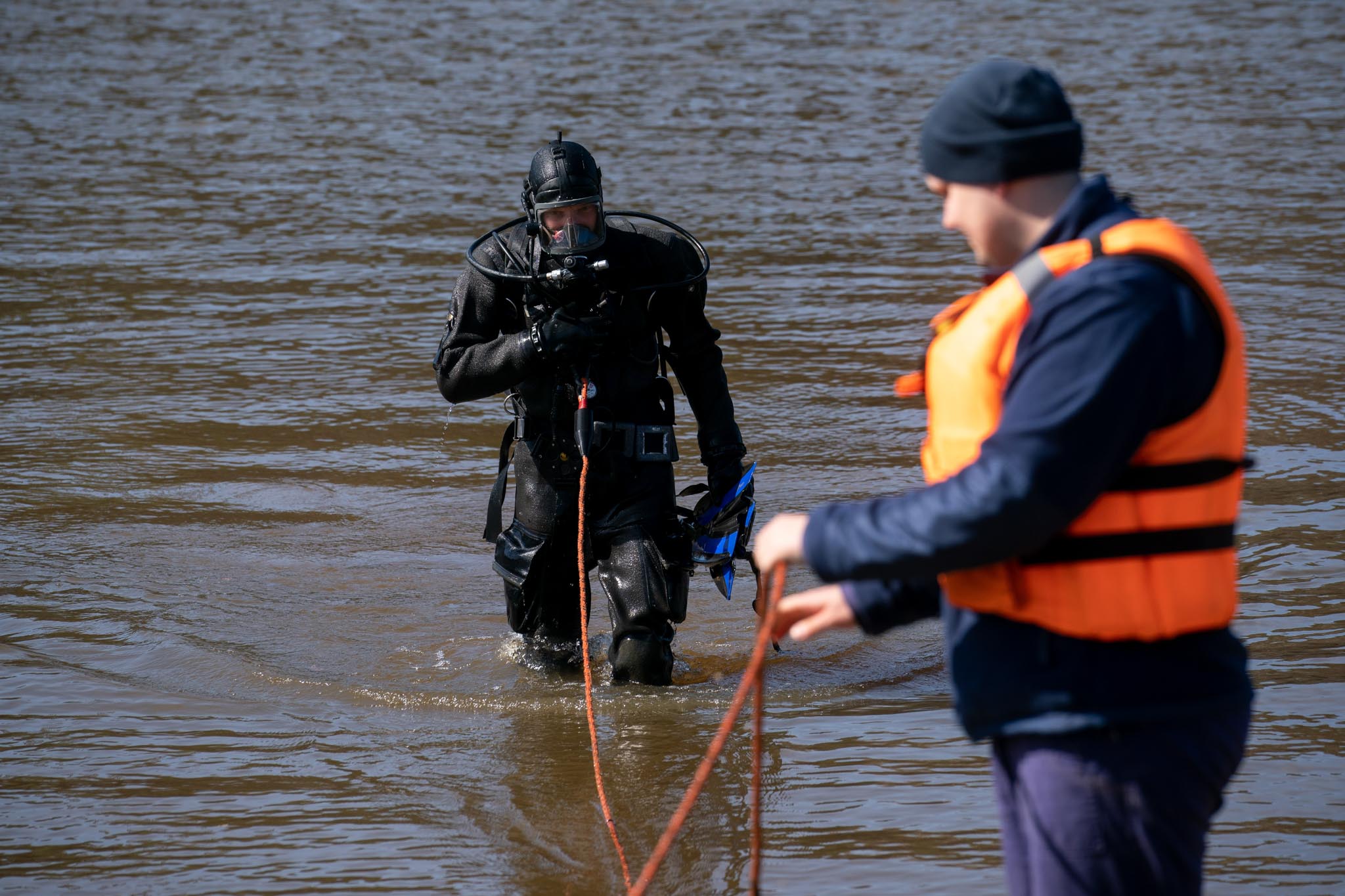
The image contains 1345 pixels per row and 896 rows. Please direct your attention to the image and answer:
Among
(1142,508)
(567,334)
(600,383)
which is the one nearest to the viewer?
(1142,508)

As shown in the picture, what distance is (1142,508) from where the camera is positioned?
227 centimetres

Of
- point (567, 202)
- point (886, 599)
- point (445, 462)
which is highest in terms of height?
point (567, 202)

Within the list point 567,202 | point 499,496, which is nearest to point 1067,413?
point 567,202

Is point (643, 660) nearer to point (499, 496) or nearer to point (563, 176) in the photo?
point (499, 496)

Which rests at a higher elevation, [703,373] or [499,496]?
[703,373]

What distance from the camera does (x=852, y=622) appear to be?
102 inches

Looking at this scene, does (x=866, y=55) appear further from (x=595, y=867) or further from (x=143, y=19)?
(x=595, y=867)

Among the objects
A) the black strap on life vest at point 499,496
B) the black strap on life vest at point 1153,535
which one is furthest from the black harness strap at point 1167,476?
the black strap on life vest at point 499,496

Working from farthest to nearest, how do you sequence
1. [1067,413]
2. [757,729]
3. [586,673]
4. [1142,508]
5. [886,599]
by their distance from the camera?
[586,673] → [757,729] → [886,599] → [1142,508] → [1067,413]

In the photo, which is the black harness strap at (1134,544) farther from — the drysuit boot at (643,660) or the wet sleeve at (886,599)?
the drysuit boot at (643,660)

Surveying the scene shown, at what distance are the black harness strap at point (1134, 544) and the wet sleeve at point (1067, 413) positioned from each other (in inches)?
3.3

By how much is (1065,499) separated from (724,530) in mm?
3104

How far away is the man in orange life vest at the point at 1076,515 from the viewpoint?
2.19 m

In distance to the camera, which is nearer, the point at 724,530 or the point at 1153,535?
the point at 1153,535
